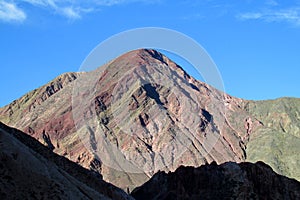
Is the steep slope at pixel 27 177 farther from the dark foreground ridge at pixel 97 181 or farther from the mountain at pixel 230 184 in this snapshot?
the mountain at pixel 230 184

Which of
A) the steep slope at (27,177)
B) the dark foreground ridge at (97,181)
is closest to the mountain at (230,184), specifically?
the dark foreground ridge at (97,181)

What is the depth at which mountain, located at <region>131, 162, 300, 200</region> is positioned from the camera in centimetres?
9381

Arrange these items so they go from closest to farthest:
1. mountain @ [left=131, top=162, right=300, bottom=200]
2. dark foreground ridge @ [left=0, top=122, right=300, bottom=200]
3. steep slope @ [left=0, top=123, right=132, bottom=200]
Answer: steep slope @ [left=0, top=123, right=132, bottom=200], dark foreground ridge @ [left=0, top=122, right=300, bottom=200], mountain @ [left=131, top=162, right=300, bottom=200]

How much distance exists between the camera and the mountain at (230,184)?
93812 millimetres

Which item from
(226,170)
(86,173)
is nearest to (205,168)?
(226,170)

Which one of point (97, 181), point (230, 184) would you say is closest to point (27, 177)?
point (97, 181)

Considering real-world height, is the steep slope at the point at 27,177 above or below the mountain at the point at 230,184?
below

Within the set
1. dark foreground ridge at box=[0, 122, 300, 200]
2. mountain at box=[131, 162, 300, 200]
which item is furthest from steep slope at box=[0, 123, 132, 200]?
mountain at box=[131, 162, 300, 200]

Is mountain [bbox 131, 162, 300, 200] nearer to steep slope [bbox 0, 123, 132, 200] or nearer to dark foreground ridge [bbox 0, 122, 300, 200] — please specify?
dark foreground ridge [bbox 0, 122, 300, 200]

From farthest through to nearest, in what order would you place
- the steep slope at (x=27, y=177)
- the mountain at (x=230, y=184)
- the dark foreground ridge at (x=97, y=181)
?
the mountain at (x=230, y=184) → the dark foreground ridge at (x=97, y=181) → the steep slope at (x=27, y=177)

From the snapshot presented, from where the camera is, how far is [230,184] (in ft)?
311

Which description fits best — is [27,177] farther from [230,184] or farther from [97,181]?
[230,184]

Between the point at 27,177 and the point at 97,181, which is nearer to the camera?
the point at 27,177

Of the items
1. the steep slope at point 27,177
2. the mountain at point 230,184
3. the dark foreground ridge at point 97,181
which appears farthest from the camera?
the mountain at point 230,184
